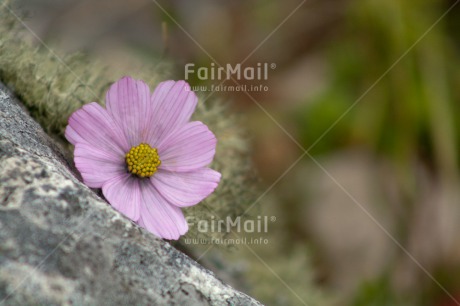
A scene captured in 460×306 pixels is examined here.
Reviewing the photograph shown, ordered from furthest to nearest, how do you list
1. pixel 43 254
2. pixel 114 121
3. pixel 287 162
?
pixel 287 162
pixel 114 121
pixel 43 254

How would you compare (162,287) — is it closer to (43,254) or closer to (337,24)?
(43,254)

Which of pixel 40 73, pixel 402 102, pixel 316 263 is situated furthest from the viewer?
pixel 316 263

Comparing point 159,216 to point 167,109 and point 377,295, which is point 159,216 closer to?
point 167,109

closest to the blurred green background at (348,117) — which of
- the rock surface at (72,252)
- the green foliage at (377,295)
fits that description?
the green foliage at (377,295)

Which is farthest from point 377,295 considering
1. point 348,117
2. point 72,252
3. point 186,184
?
point 72,252

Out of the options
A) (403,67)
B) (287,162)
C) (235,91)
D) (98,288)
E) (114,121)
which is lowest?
(98,288)

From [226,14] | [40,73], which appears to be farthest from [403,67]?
[40,73]

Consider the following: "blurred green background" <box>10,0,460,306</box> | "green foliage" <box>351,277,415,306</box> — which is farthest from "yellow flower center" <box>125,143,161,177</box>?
"green foliage" <box>351,277,415,306</box>
